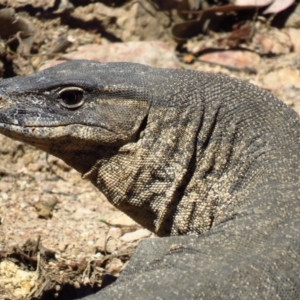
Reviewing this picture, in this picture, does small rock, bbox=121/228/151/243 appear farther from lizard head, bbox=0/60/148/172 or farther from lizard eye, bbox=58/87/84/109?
lizard eye, bbox=58/87/84/109

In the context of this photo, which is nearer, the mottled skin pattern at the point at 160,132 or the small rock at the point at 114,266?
the mottled skin pattern at the point at 160,132

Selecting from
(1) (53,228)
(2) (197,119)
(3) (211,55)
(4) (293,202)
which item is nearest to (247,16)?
(3) (211,55)

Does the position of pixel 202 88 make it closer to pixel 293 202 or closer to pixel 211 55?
pixel 293 202

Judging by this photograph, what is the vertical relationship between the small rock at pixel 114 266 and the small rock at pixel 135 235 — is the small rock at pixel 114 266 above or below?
above

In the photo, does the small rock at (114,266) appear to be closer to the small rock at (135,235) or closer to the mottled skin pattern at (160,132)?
the small rock at (135,235)

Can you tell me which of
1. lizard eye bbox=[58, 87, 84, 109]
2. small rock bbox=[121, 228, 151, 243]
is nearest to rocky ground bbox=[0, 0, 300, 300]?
small rock bbox=[121, 228, 151, 243]

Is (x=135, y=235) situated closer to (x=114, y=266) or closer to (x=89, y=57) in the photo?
(x=114, y=266)

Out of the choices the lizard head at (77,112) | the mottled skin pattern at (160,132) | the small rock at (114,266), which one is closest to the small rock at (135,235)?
the small rock at (114,266)
